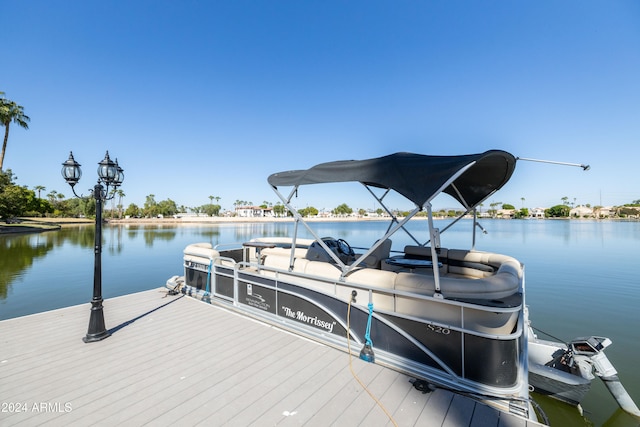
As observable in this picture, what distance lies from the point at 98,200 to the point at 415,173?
393cm

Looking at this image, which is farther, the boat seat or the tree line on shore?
the tree line on shore

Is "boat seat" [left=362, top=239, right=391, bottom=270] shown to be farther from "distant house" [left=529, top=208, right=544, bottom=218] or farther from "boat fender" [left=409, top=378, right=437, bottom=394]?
"distant house" [left=529, top=208, right=544, bottom=218]

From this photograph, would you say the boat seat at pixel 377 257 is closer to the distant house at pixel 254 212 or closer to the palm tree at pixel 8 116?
the palm tree at pixel 8 116

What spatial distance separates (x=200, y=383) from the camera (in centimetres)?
252

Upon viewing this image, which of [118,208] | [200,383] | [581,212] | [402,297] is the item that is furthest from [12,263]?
[581,212]

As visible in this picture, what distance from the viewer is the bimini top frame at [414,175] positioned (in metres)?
2.57

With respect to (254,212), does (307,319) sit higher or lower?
lower

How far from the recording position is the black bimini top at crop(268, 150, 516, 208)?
2578mm

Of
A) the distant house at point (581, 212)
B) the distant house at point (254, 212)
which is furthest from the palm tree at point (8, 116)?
the distant house at point (581, 212)

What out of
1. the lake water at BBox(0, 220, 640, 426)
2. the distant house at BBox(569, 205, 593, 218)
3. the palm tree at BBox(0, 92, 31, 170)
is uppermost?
the palm tree at BBox(0, 92, 31, 170)

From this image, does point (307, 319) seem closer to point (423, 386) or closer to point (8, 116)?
point (423, 386)

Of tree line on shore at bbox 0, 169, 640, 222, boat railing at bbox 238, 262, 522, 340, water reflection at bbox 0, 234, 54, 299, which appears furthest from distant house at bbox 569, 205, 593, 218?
water reflection at bbox 0, 234, 54, 299

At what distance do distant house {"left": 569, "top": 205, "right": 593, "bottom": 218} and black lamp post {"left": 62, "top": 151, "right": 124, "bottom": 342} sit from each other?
142 metres

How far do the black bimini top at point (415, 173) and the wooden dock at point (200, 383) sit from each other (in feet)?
5.63
